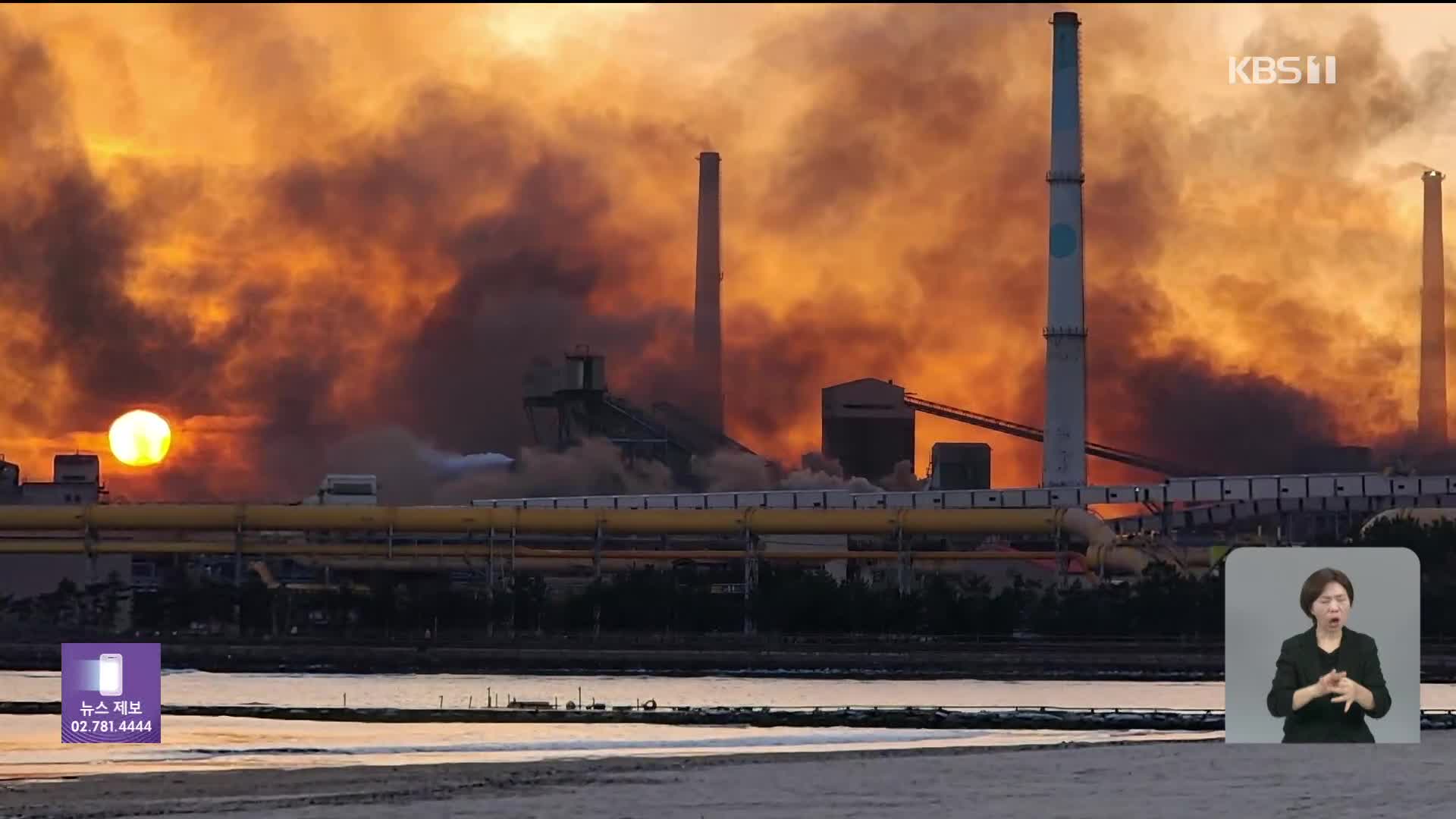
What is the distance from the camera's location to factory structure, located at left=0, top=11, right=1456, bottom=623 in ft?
290

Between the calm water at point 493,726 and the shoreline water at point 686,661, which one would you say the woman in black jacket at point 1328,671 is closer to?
the calm water at point 493,726

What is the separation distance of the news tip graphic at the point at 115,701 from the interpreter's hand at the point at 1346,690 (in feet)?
77.8

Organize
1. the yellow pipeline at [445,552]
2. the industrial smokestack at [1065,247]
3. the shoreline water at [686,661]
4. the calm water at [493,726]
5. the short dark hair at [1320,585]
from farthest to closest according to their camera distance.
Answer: the industrial smokestack at [1065,247]
the yellow pipeline at [445,552]
the shoreline water at [686,661]
the calm water at [493,726]
the short dark hair at [1320,585]

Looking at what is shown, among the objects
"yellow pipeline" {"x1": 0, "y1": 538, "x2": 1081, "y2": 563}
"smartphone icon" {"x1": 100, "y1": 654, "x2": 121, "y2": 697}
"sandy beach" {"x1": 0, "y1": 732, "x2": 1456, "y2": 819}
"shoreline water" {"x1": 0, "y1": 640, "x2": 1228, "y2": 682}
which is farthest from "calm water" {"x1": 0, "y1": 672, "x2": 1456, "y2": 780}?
"yellow pipeline" {"x1": 0, "y1": 538, "x2": 1081, "y2": 563}

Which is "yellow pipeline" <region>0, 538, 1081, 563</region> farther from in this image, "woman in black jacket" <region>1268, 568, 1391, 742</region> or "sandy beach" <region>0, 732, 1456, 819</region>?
"woman in black jacket" <region>1268, 568, 1391, 742</region>

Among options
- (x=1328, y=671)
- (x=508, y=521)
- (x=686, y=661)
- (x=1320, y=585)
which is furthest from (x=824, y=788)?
(x=508, y=521)

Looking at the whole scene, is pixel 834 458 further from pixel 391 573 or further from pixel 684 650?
pixel 684 650

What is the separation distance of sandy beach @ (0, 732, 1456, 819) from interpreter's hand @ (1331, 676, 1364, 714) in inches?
271

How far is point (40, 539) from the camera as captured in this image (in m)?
88.9

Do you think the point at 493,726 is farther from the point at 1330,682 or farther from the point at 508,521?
the point at 508,521

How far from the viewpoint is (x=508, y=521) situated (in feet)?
289

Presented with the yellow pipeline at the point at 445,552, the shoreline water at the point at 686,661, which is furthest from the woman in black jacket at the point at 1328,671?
the yellow pipeline at the point at 445,552

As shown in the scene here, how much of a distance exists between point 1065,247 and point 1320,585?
78.5m

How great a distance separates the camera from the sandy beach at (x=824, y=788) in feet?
111
